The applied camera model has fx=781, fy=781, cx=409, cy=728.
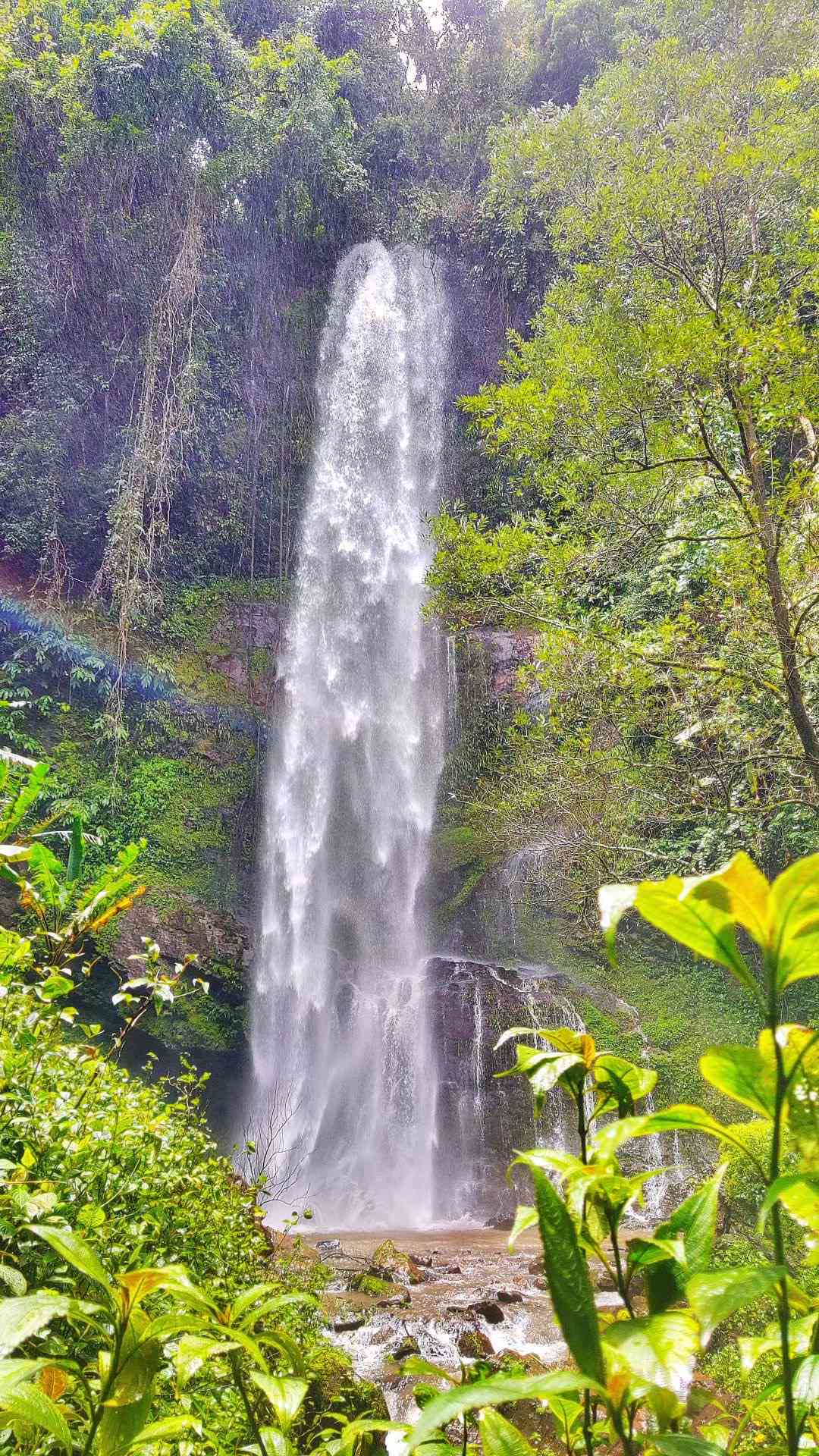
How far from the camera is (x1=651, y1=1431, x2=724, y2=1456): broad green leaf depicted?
55 centimetres

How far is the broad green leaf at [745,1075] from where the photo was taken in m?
0.62

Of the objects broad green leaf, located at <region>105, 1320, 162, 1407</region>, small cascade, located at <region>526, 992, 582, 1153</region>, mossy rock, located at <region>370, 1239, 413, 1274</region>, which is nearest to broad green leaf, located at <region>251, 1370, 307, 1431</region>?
broad green leaf, located at <region>105, 1320, 162, 1407</region>

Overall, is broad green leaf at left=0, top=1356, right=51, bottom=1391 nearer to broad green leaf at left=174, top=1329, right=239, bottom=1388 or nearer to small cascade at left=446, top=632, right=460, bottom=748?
broad green leaf at left=174, top=1329, right=239, bottom=1388

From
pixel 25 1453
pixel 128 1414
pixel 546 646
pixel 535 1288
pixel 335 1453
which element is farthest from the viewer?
pixel 535 1288

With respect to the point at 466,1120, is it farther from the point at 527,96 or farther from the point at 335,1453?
the point at 527,96

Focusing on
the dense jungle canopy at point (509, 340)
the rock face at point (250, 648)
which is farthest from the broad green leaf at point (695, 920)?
the rock face at point (250, 648)

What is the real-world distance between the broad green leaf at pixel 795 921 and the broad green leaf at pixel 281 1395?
2.17ft

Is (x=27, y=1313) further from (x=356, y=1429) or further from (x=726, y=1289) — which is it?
(x=726, y=1289)

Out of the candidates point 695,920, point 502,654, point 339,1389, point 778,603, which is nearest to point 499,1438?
point 695,920

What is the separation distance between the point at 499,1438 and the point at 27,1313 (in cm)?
46

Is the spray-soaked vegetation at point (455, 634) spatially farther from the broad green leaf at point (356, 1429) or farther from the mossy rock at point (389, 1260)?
the mossy rock at point (389, 1260)

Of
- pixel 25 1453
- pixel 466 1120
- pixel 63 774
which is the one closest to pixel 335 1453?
pixel 25 1453

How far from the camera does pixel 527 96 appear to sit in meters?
17.0

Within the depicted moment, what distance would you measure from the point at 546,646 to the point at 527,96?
17792 mm
